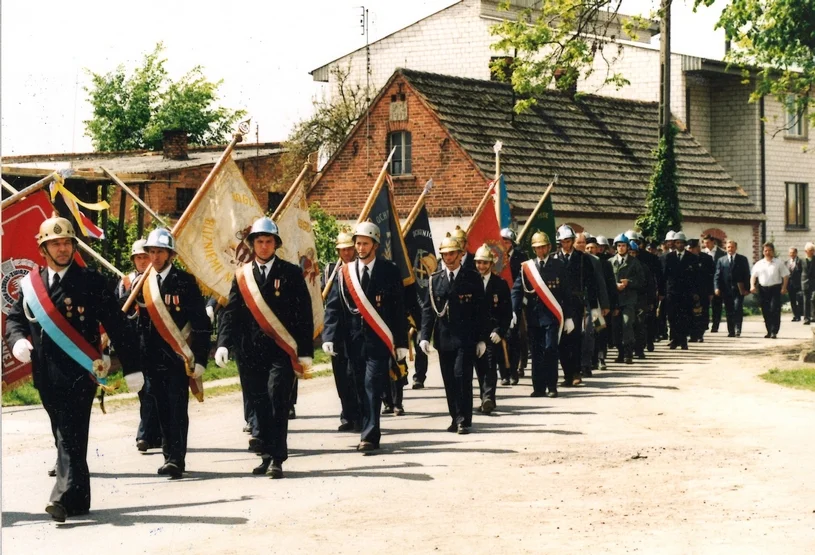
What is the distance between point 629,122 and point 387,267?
3224 centimetres

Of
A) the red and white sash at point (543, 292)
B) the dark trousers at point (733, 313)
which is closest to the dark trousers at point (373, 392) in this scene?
the red and white sash at point (543, 292)

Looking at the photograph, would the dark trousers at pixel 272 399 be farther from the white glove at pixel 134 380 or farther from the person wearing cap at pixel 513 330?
the person wearing cap at pixel 513 330

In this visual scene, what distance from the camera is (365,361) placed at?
1283 cm

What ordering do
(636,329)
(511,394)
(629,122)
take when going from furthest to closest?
(629,122) < (636,329) < (511,394)

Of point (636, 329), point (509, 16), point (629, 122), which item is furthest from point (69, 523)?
point (509, 16)

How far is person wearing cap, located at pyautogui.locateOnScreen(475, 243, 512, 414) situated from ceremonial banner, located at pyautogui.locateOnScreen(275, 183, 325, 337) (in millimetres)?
1908

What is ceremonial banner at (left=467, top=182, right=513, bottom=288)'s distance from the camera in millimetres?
18484

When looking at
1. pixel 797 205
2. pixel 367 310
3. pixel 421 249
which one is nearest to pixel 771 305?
pixel 421 249

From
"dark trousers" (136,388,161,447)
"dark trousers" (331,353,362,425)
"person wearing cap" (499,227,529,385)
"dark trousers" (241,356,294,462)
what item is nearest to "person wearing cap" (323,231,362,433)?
"dark trousers" (331,353,362,425)

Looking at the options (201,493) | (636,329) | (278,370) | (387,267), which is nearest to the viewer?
(201,493)

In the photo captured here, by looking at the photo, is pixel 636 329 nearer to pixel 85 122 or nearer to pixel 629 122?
pixel 629 122

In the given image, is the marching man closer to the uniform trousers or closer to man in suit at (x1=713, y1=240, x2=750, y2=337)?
the uniform trousers

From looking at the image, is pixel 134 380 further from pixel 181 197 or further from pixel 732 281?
pixel 181 197

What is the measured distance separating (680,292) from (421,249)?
895 centimetres
